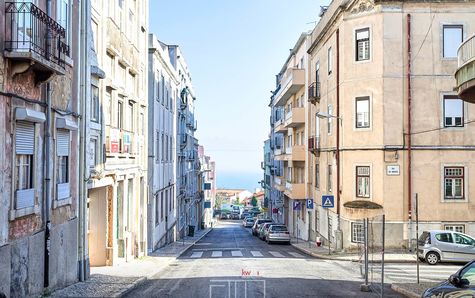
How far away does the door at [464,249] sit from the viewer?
20.7 meters

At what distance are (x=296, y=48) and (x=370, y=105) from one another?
17.9m

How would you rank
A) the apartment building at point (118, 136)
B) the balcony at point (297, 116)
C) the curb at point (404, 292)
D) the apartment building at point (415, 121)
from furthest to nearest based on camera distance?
1. the balcony at point (297, 116)
2. the apartment building at point (415, 121)
3. the apartment building at point (118, 136)
4. the curb at point (404, 292)

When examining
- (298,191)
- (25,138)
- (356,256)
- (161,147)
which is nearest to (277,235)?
(298,191)

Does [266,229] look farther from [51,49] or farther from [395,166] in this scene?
[51,49]

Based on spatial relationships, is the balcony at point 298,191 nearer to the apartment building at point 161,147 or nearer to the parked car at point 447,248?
the apartment building at point 161,147

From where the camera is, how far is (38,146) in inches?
469

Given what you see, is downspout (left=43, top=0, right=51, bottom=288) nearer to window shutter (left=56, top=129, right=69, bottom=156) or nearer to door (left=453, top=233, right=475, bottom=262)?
window shutter (left=56, top=129, right=69, bottom=156)

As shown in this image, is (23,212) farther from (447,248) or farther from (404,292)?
(447,248)

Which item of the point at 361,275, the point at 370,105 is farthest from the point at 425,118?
the point at 361,275

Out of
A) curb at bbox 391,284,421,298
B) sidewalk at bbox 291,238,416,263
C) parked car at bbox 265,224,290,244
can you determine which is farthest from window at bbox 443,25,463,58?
parked car at bbox 265,224,290,244

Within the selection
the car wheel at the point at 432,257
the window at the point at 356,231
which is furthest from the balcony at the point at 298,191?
the car wheel at the point at 432,257

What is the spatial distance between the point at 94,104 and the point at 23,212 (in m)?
7.27

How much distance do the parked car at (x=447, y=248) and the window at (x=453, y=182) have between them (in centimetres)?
390

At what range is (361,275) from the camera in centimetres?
1759
